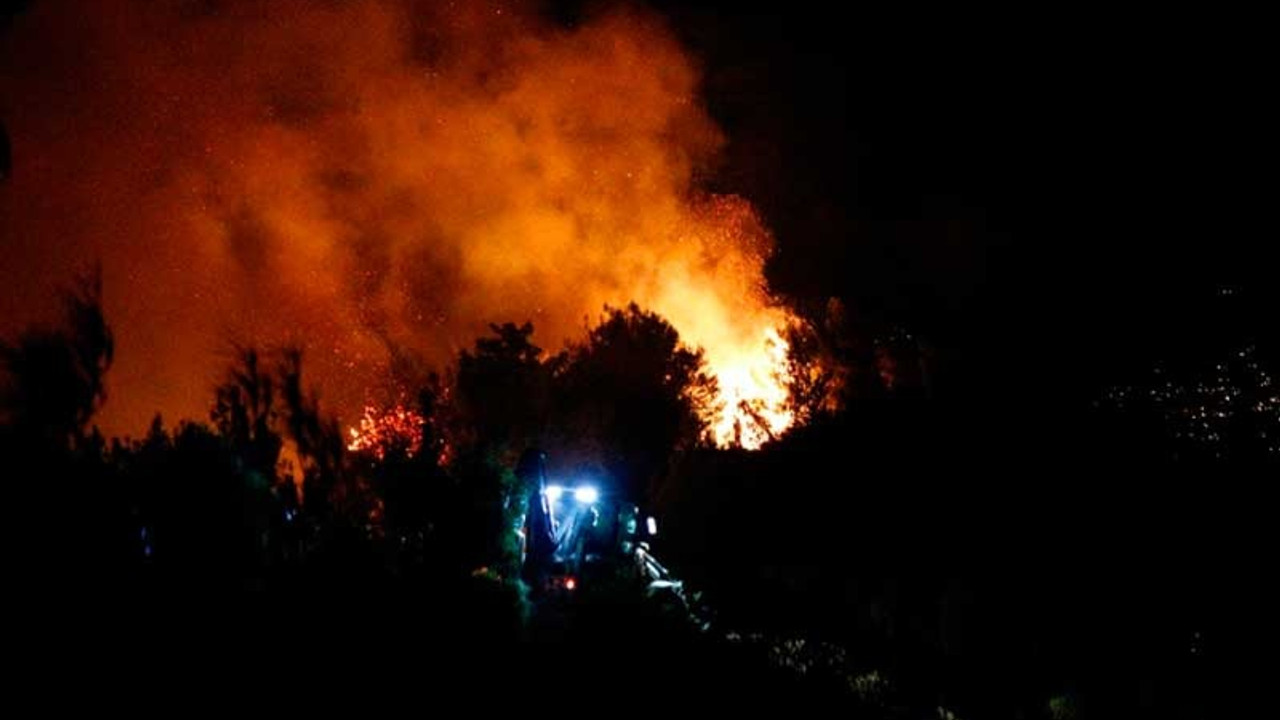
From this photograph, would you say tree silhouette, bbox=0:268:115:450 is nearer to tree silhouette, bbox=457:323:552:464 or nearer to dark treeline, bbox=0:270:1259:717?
dark treeline, bbox=0:270:1259:717

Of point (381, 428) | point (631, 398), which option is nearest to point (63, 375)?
point (381, 428)

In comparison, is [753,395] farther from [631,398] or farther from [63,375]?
[63,375]

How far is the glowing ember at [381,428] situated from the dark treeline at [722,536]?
1.82ft

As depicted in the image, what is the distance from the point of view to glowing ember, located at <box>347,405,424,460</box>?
27.7m

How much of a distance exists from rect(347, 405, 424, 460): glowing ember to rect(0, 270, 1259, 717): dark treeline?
56 cm

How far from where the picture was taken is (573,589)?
14016 mm

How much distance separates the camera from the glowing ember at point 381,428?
2773 cm

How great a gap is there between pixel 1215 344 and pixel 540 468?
2224cm

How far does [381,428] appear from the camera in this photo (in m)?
32.0

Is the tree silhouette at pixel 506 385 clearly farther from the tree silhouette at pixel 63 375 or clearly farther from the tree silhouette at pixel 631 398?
the tree silhouette at pixel 63 375

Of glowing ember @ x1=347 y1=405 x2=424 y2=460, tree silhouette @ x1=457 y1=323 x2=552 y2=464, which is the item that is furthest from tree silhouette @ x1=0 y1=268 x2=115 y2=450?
tree silhouette @ x1=457 y1=323 x2=552 y2=464

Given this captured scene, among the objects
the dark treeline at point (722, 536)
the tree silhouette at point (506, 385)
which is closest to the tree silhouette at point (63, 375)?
the dark treeline at point (722, 536)

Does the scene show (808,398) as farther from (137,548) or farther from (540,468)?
(137,548)

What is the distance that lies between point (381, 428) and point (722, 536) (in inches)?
564
